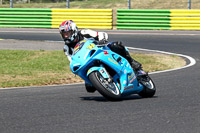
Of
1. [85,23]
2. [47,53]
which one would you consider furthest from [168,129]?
[85,23]

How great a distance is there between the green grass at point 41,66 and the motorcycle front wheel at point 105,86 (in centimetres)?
345

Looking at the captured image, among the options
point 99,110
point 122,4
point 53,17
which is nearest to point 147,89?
point 99,110

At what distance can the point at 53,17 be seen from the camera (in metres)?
24.7

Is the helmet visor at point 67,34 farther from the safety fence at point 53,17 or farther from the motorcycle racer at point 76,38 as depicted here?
the safety fence at point 53,17

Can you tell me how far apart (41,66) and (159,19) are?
455 inches

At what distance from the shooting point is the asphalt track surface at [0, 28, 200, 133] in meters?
5.46

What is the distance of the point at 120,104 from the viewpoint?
7.11 meters

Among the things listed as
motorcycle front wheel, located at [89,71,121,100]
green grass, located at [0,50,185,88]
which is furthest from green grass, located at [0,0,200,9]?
motorcycle front wheel, located at [89,71,121,100]

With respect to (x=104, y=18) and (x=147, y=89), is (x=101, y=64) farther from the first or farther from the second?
(x=104, y=18)

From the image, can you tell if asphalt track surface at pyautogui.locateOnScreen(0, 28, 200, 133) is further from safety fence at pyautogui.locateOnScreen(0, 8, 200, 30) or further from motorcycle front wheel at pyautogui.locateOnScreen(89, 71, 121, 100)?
safety fence at pyautogui.locateOnScreen(0, 8, 200, 30)

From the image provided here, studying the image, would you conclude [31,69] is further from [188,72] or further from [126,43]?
[126,43]

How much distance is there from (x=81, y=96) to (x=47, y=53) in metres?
7.64

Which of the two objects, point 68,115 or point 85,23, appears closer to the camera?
point 68,115

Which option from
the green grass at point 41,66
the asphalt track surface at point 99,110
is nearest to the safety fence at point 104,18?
the green grass at point 41,66
